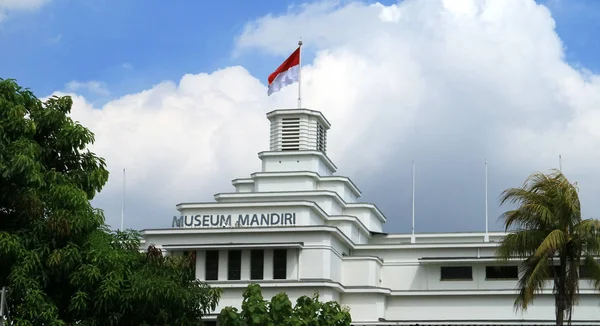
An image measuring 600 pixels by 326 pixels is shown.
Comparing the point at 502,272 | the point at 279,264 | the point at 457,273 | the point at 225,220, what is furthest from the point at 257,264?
the point at 502,272

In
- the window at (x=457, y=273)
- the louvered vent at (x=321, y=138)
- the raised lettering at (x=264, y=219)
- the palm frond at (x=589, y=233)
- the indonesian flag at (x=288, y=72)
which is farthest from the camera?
the louvered vent at (x=321, y=138)

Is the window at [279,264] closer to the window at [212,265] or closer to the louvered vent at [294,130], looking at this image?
the window at [212,265]

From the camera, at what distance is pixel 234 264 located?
54.9 metres

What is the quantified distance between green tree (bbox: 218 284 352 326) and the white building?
15841mm

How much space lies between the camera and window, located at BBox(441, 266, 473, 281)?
58.8 metres

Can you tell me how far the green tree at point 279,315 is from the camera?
35875 mm

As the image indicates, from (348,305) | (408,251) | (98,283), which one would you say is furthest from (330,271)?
(98,283)

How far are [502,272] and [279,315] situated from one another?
25.4 metres

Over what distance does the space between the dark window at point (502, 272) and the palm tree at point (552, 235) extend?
25329mm

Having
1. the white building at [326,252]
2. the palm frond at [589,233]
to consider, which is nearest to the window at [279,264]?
the white building at [326,252]

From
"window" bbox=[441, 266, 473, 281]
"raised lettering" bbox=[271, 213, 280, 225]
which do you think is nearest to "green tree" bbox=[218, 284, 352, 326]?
"raised lettering" bbox=[271, 213, 280, 225]

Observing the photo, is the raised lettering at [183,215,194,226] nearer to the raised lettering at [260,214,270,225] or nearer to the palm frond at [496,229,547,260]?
the raised lettering at [260,214,270,225]

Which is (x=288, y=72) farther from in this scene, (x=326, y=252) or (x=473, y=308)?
(x=473, y=308)

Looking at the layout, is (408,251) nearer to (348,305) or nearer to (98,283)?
(348,305)
